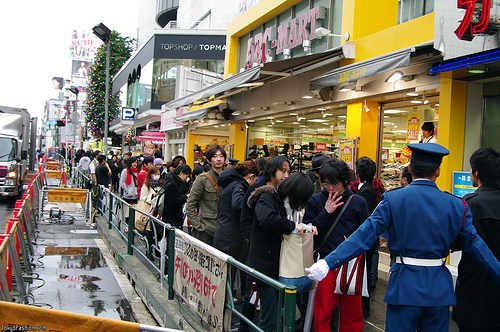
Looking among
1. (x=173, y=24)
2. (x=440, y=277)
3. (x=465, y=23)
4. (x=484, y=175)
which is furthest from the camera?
(x=173, y=24)

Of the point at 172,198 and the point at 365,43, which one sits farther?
the point at 365,43

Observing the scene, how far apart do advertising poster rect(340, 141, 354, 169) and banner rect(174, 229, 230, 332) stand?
4918mm

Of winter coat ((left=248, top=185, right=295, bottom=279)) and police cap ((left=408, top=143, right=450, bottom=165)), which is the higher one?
police cap ((left=408, top=143, right=450, bottom=165))

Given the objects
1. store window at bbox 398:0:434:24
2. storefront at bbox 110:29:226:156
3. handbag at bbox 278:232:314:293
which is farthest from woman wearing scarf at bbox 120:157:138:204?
storefront at bbox 110:29:226:156

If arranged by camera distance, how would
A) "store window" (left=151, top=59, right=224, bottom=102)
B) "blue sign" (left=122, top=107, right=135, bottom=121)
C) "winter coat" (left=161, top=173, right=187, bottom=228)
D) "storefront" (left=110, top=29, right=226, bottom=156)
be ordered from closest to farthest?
"winter coat" (left=161, top=173, right=187, bottom=228) → "storefront" (left=110, top=29, right=226, bottom=156) → "store window" (left=151, top=59, right=224, bottom=102) → "blue sign" (left=122, top=107, right=135, bottom=121)

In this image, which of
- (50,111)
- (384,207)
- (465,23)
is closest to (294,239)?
(384,207)

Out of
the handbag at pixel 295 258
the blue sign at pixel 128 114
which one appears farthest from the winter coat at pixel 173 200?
the blue sign at pixel 128 114

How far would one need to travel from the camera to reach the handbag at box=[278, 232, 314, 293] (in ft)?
13.4

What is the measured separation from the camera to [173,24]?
111 ft

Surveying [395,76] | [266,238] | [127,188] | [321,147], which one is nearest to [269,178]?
[266,238]

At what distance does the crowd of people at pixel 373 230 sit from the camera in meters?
3.21

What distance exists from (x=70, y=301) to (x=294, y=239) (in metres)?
4.38

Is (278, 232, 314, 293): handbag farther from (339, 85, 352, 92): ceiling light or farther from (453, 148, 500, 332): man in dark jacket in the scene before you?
(339, 85, 352, 92): ceiling light

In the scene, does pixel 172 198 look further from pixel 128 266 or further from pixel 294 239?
pixel 294 239
